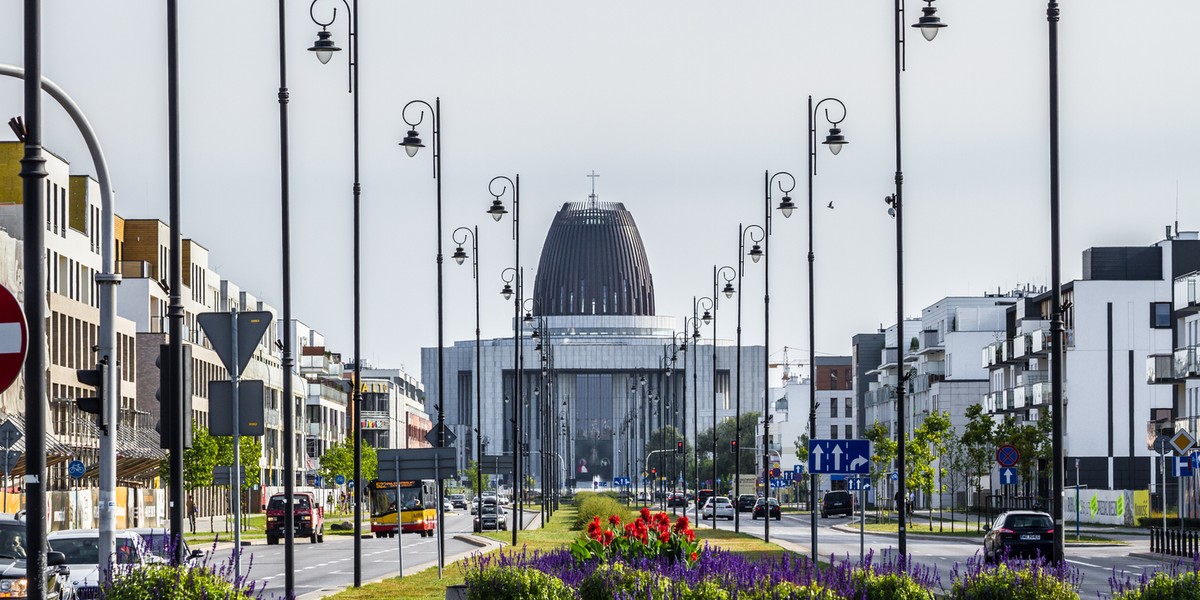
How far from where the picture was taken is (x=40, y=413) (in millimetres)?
12484

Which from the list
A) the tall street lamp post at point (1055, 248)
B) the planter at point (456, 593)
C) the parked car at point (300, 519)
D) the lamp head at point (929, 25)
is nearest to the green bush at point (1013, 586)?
the planter at point (456, 593)

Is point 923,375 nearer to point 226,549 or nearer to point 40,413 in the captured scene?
point 226,549

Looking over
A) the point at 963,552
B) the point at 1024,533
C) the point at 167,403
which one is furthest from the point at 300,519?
the point at 167,403

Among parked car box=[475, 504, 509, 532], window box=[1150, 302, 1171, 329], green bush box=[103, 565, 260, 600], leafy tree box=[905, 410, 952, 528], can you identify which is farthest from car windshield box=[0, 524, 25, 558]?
window box=[1150, 302, 1171, 329]

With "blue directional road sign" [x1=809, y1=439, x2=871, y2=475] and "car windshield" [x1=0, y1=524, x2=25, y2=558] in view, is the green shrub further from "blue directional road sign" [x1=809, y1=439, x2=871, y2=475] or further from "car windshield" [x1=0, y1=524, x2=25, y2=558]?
"blue directional road sign" [x1=809, y1=439, x2=871, y2=475]

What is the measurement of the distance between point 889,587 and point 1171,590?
235cm

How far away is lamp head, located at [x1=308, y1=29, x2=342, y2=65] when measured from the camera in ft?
98.4

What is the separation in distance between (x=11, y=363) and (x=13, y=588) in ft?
54.0

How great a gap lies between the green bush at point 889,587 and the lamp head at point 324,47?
1566 cm

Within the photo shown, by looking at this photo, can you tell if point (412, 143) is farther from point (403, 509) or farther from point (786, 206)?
point (403, 509)

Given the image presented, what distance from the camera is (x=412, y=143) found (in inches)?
1563

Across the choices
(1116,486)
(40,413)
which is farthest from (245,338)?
(1116,486)

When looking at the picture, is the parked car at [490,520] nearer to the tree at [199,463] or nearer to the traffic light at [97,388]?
the tree at [199,463]

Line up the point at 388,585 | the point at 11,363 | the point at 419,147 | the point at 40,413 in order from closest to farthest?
the point at 11,363
the point at 40,413
the point at 388,585
the point at 419,147
